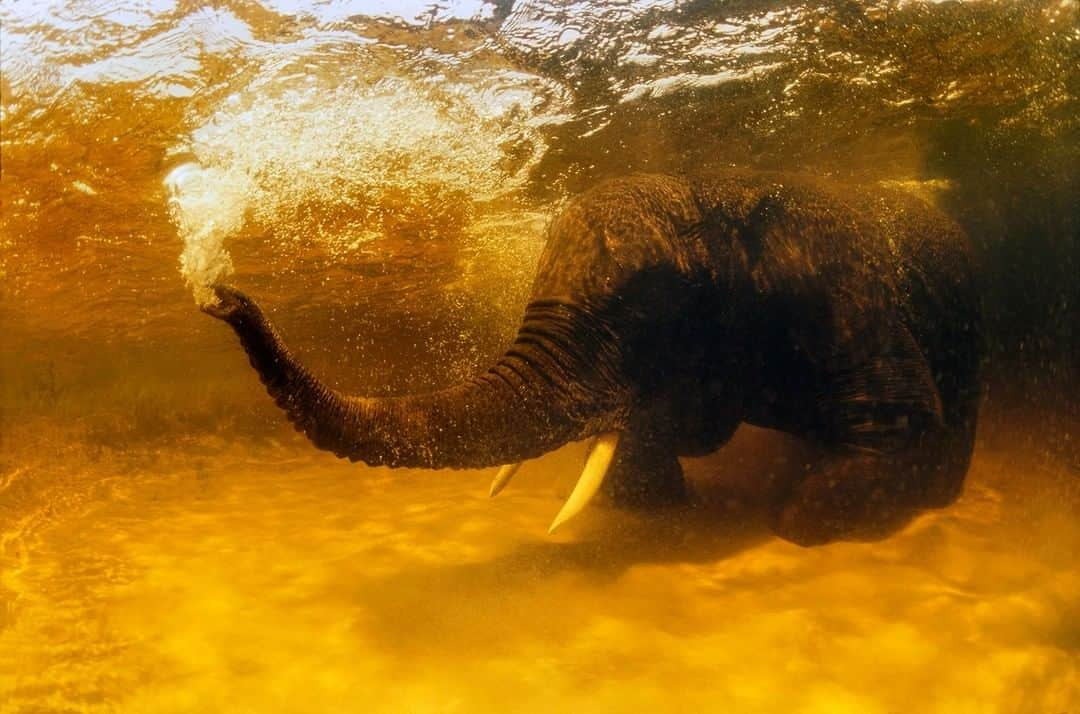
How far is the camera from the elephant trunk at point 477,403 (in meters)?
2.91

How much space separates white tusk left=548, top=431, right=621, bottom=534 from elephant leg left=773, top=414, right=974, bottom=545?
1.46 m

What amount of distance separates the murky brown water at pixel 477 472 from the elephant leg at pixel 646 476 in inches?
8.2

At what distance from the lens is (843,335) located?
4.78m

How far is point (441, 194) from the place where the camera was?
1020cm

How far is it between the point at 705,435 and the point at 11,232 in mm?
9785

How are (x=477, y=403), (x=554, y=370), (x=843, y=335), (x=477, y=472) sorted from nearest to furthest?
(x=477, y=403) < (x=554, y=370) < (x=843, y=335) < (x=477, y=472)

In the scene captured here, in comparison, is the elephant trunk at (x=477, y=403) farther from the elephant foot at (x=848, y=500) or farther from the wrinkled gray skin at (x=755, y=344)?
the elephant foot at (x=848, y=500)

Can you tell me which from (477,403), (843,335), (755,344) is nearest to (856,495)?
(843,335)

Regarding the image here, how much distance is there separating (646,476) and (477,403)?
1711mm

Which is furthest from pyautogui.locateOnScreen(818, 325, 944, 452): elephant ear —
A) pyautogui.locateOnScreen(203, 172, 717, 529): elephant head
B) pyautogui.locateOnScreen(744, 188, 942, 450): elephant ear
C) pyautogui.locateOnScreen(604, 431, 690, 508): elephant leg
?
pyautogui.locateOnScreen(203, 172, 717, 529): elephant head

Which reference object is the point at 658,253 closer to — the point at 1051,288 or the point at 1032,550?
the point at 1032,550

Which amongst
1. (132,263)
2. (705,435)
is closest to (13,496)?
(132,263)

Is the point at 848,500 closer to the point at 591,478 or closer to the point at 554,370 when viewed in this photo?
the point at 591,478

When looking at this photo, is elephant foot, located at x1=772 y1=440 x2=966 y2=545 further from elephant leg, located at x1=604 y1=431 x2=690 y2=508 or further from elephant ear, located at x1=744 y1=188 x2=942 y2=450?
elephant leg, located at x1=604 y1=431 x2=690 y2=508
